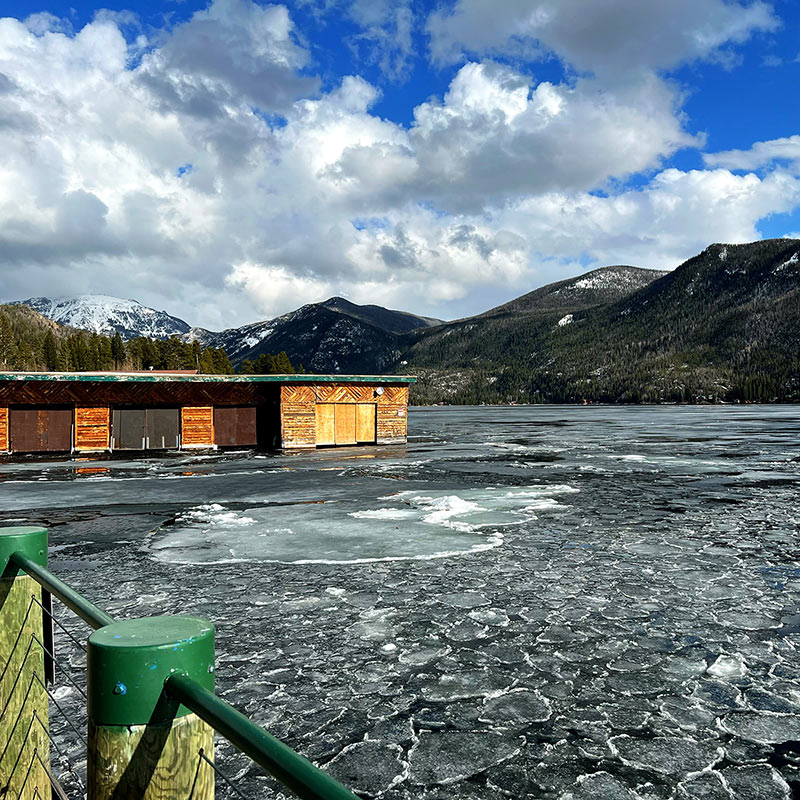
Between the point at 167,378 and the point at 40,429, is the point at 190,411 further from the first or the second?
the point at 40,429

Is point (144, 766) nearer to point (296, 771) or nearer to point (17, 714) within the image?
point (296, 771)

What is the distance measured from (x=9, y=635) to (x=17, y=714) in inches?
16.7

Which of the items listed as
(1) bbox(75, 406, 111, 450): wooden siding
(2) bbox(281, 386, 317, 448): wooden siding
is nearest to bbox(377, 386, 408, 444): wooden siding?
(2) bbox(281, 386, 317, 448): wooden siding

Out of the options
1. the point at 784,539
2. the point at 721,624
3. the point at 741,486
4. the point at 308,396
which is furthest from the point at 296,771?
the point at 308,396

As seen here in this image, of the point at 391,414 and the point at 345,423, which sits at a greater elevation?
the point at 391,414

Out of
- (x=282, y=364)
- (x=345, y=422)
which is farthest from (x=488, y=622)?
(x=282, y=364)

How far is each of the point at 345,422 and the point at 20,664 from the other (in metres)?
28.6

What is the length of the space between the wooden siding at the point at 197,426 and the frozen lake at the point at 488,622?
1438 centimetres

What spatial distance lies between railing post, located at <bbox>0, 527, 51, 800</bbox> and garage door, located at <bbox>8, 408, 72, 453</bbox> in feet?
92.1

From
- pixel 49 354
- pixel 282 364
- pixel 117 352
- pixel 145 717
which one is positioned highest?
pixel 117 352

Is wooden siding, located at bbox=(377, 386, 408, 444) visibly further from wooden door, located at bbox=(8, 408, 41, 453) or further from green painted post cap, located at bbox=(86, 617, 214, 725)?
green painted post cap, located at bbox=(86, 617, 214, 725)

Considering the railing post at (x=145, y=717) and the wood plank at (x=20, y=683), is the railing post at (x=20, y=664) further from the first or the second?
the railing post at (x=145, y=717)

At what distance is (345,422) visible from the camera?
3200 cm

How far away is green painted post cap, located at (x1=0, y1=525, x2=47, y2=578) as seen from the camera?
330 cm
